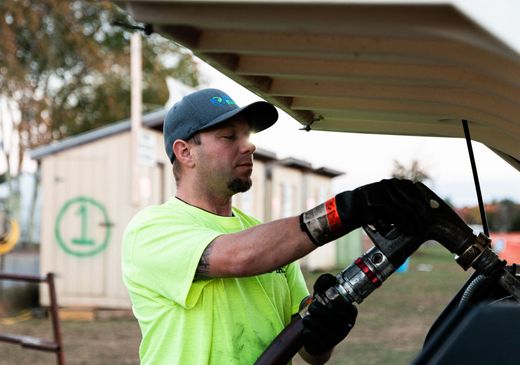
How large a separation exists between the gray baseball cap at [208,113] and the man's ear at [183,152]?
2 cm

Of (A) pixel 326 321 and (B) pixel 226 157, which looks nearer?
(A) pixel 326 321

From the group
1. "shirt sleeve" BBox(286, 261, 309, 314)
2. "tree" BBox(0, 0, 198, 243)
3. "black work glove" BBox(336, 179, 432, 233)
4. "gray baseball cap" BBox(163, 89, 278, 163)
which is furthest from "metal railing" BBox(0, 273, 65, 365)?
"tree" BBox(0, 0, 198, 243)

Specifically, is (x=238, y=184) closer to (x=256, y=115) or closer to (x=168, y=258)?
(x=256, y=115)

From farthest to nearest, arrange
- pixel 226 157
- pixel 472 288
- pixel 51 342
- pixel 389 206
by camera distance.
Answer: pixel 51 342, pixel 226 157, pixel 472 288, pixel 389 206

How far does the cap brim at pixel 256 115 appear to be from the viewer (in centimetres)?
335

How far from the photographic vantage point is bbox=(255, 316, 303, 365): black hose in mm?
2990

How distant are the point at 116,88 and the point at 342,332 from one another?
27.1m

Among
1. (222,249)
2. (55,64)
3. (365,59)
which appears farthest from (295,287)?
(55,64)

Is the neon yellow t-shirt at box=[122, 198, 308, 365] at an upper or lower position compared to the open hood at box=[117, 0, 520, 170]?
lower

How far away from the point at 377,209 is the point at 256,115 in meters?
0.86

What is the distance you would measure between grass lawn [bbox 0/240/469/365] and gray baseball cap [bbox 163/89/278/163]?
594 centimetres

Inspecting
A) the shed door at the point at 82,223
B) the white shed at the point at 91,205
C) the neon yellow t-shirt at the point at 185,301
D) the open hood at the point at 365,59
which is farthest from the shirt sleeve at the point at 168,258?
the shed door at the point at 82,223

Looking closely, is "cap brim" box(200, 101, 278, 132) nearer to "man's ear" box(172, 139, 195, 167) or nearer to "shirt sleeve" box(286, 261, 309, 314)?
"man's ear" box(172, 139, 195, 167)

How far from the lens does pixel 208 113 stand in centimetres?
341
